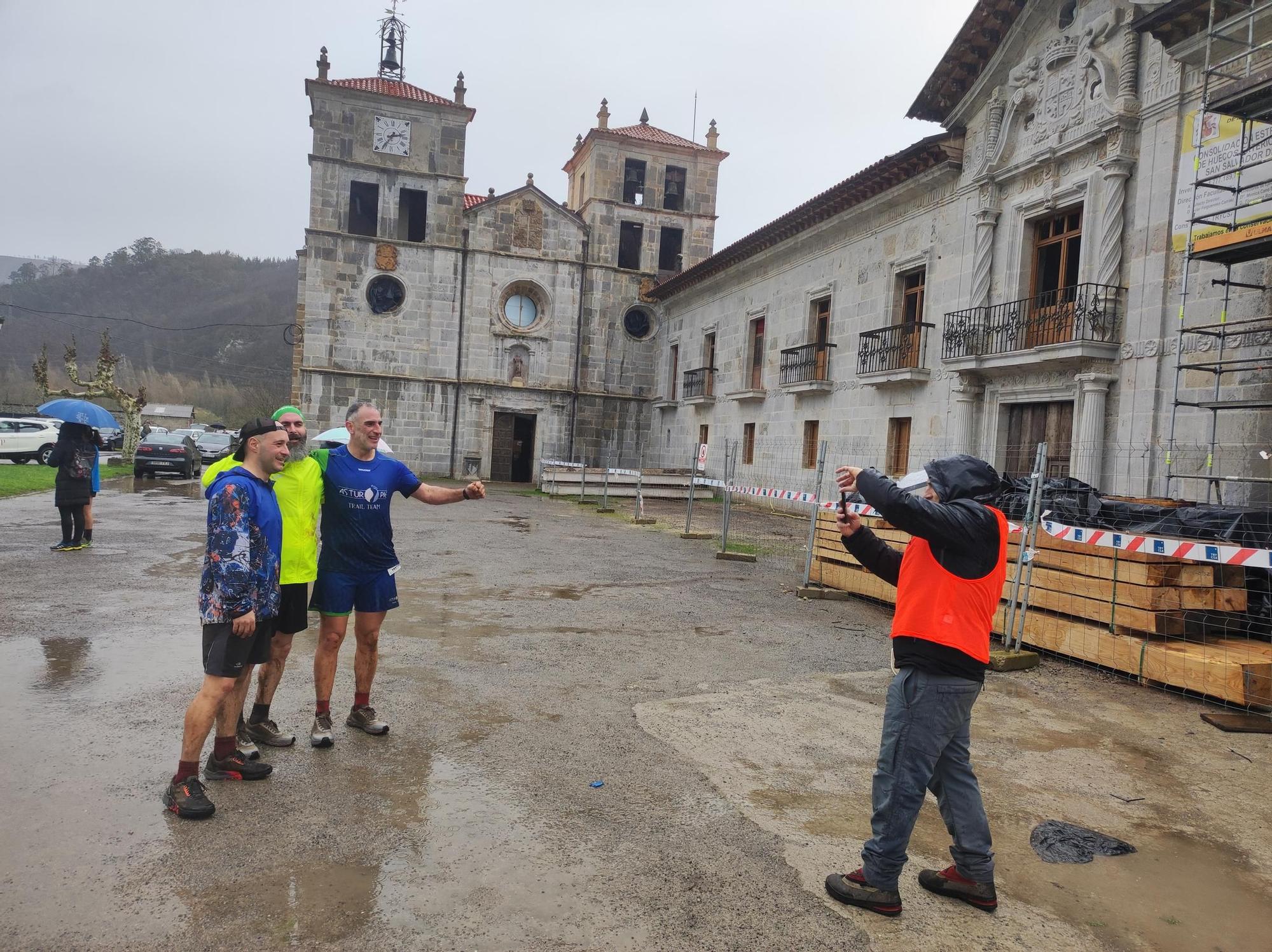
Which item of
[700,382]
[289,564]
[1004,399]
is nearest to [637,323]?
[700,382]

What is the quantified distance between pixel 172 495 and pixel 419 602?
13.9 metres

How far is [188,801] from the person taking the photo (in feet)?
11.5

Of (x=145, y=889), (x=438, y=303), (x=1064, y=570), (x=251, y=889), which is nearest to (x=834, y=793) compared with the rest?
(x=251, y=889)

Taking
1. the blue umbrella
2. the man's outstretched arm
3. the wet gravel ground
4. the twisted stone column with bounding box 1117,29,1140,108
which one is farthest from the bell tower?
the man's outstretched arm

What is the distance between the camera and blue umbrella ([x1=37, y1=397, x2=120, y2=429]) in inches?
381

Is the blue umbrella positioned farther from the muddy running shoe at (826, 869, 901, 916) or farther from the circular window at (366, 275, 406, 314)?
the circular window at (366, 275, 406, 314)

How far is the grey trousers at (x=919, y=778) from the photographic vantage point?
3.04 meters

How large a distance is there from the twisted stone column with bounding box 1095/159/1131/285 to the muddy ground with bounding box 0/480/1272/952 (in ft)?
31.2

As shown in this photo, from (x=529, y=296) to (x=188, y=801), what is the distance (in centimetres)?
3046

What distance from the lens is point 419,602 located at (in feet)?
27.0

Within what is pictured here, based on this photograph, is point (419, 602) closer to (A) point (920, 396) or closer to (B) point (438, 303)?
(A) point (920, 396)

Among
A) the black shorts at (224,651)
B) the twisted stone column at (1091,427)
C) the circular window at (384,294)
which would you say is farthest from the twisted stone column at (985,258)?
the circular window at (384,294)

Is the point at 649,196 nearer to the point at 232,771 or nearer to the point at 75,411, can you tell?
the point at 75,411

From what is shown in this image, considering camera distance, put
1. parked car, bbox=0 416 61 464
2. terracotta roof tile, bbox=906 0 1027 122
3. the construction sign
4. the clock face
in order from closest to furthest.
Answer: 1. the construction sign
2. terracotta roof tile, bbox=906 0 1027 122
3. parked car, bbox=0 416 61 464
4. the clock face
